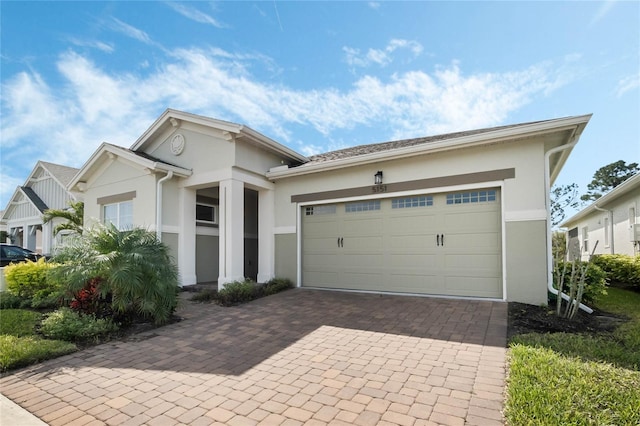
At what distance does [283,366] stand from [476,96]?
9384 mm

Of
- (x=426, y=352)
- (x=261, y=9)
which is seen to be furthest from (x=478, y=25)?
(x=426, y=352)

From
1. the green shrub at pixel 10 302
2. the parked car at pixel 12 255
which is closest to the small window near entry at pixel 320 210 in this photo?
the green shrub at pixel 10 302

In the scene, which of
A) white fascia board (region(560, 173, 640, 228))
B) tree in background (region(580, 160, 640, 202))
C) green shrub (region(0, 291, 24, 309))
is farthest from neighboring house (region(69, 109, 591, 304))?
tree in background (region(580, 160, 640, 202))

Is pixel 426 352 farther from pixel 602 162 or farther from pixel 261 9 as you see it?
pixel 602 162

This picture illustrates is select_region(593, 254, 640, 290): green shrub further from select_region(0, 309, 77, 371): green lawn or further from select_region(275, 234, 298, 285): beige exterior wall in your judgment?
select_region(0, 309, 77, 371): green lawn

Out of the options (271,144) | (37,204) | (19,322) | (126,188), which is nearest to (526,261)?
(271,144)

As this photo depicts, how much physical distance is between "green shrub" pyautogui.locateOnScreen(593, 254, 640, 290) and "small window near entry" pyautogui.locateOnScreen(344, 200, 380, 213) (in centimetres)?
702

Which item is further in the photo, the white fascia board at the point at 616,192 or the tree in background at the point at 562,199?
the tree in background at the point at 562,199

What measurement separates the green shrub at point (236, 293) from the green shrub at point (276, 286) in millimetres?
405

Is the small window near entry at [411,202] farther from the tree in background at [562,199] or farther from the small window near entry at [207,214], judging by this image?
the tree in background at [562,199]

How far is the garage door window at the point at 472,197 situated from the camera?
25.0 feet

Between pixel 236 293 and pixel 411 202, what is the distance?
4938 millimetres

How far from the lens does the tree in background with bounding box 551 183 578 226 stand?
26.8 metres

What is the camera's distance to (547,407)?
2797 mm
